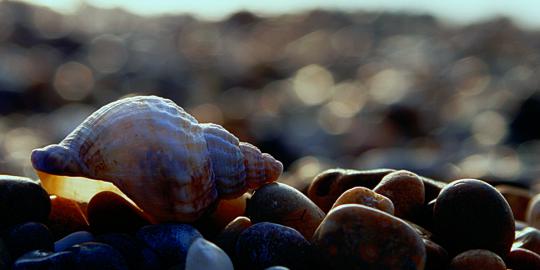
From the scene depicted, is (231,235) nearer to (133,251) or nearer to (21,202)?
(133,251)

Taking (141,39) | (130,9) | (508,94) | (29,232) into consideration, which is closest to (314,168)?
(29,232)

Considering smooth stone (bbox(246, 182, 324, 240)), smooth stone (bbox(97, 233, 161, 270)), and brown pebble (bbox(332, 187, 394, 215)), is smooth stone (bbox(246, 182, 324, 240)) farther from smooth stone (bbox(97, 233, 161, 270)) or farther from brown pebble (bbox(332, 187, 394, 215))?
smooth stone (bbox(97, 233, 161, 270))

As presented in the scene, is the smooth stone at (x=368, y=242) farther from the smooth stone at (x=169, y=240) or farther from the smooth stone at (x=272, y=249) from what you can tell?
the smooth stone at (x=169, y=240)

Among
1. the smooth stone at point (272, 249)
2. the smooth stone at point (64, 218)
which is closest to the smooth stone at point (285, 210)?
the smooth stone at point (272, 249)

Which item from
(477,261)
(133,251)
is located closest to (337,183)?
(477,261)

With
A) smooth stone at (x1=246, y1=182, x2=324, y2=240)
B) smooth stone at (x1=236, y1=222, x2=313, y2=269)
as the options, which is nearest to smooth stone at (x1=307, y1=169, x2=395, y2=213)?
smooth stone at (x1=246, y1=182, x2=324, y2=240)
